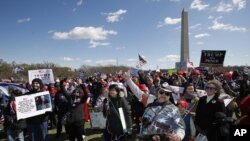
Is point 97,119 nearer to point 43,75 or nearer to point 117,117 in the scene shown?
point 117,117

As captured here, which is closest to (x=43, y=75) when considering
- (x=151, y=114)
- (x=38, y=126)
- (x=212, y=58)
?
(x=38, y=126)

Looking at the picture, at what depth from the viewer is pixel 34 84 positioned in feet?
26.2

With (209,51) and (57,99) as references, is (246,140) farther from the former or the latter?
(209,51)

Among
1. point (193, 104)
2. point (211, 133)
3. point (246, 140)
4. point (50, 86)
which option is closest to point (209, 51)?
point (50, 86)

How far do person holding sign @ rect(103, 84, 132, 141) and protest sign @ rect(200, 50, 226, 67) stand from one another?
1238 cm

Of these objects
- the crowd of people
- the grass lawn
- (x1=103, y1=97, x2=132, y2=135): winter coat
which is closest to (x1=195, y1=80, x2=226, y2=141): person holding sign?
the crowd of people

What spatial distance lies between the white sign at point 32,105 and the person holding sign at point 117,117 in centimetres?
220

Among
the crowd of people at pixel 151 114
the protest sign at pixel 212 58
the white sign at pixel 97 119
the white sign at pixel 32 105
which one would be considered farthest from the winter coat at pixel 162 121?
the protest sign at pixel 212 58

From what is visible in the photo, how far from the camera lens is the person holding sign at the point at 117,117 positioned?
6.45 meters

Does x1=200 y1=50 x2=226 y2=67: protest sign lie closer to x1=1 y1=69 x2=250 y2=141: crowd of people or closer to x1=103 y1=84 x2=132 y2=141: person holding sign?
x1=1 y1=69 x2=250 y2=141: crowd of people

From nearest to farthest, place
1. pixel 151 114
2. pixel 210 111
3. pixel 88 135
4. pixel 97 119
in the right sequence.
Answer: pixel 151 114 < pixel 210 111 < pixel 97 119 < pixel 88 135

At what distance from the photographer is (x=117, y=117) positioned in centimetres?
651

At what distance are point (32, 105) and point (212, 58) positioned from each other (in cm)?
1251

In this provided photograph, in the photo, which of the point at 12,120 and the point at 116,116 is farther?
the point at 12,120
